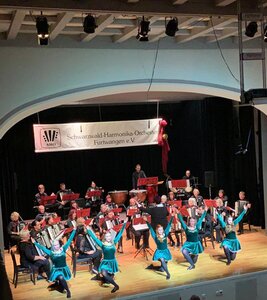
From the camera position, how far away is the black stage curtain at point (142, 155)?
1185 centimetres

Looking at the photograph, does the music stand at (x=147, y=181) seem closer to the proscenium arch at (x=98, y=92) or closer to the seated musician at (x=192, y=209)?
the seated musician at (x=192, y=209)

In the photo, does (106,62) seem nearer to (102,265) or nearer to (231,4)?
(231,4)

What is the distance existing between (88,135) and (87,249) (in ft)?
12.3

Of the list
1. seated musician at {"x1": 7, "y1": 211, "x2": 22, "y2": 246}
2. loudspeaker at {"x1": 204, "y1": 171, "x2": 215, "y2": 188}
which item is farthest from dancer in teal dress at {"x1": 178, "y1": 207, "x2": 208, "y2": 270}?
loudspeaker at {"x1": 204, "y1": 171, "x2": 215, "y2": 188}

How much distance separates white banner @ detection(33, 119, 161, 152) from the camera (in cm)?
1068

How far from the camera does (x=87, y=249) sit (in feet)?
25.5

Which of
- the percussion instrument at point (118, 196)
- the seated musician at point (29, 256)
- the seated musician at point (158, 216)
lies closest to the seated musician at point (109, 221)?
the seated musician at point (158, 216)

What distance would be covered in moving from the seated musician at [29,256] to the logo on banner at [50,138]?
11.5 feet

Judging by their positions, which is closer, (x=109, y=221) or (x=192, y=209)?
(x=109, y=221)

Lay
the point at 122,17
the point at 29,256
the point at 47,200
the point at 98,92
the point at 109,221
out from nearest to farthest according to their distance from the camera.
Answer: the point at 122,17
the point at 98,92
the point at 29,256
the point at 109,221
the point at 47,200

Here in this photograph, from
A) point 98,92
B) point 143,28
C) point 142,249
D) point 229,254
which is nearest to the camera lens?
point 143,28

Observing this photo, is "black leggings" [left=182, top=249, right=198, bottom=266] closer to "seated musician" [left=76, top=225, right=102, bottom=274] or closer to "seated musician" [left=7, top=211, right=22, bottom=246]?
"seated musician" [left=76, top=225, right=102, bottom=274]

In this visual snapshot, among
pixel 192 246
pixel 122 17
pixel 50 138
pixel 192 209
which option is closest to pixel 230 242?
pixel 192 246

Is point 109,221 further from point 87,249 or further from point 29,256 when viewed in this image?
point 29,256
